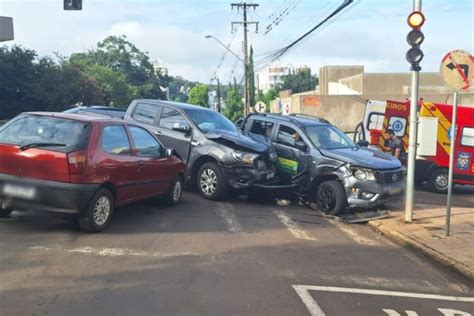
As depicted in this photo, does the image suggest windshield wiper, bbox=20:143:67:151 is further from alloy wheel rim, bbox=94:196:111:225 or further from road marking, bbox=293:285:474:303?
road marking, bbox=293:285:474:303

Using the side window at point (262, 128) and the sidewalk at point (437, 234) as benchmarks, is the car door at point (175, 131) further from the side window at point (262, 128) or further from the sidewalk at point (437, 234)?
the sidewalk at point (437, 234)

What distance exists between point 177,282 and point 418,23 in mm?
6452

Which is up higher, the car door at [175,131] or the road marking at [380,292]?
the car door at [175,131]

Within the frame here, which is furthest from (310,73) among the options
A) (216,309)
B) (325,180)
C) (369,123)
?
(216,309)

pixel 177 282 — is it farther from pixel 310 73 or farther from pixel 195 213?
pixel 310 73

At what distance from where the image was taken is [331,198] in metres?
10.7

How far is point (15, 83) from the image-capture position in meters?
45.1

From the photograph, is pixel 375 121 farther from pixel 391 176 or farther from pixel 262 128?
pixel 391 176

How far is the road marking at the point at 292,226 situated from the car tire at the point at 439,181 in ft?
22.4

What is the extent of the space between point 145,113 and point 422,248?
660 centimetres

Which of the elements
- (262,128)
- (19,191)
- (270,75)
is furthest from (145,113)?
(270,75)

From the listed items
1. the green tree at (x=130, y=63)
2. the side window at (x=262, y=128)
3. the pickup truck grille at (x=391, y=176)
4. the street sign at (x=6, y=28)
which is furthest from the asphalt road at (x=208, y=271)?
the green tree at (x=130, y=63)

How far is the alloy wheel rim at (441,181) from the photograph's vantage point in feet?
50.6

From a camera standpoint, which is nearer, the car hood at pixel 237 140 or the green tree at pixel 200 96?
the car hood at pixel 237 140
